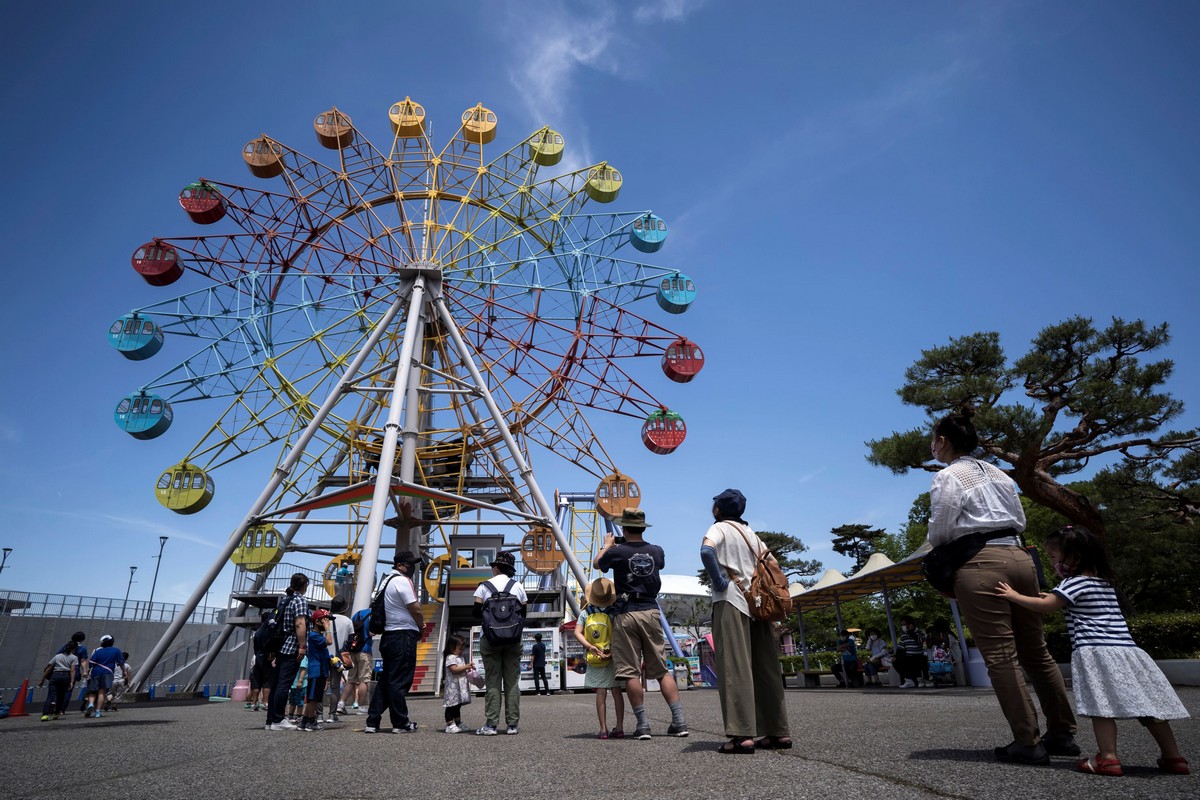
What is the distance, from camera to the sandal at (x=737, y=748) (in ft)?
13.3

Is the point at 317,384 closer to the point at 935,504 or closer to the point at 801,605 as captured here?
the point at 801,605

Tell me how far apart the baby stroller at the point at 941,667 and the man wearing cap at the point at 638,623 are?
10671mm

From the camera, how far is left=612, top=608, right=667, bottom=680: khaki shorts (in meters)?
5.62

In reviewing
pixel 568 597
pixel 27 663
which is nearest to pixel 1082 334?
pixel 568 597

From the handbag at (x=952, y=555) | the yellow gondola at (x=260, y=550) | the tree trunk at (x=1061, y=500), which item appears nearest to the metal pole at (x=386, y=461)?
the yellow gondola at (x=260, y=550)

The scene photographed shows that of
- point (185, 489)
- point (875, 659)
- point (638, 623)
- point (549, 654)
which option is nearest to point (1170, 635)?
point (875, 659)

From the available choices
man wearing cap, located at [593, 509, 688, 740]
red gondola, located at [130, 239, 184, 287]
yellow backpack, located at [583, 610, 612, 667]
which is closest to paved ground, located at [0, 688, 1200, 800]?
man wearing cap, located at [593, 509, 688, 740]

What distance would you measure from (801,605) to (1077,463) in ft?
26.2

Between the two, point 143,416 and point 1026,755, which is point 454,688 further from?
point 143,416

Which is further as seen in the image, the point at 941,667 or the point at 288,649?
the point at 941,667

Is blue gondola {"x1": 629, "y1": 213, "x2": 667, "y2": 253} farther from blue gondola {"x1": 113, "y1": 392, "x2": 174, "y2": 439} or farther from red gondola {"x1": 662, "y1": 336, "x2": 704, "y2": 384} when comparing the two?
blue gondola {"x1": 113, "y1": 392, "x2": 174, "y2": 439}

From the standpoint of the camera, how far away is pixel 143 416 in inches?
754

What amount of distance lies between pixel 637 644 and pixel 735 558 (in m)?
1.55

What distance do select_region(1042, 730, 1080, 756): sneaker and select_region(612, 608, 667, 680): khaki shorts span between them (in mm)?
2613
